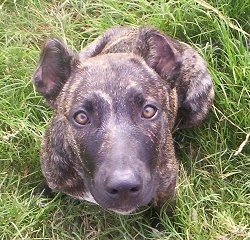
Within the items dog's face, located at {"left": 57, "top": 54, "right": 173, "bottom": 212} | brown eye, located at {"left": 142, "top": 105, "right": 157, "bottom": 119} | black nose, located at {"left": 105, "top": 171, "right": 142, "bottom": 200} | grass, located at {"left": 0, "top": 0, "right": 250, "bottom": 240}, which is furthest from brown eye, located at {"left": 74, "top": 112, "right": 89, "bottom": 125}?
grass, located at {"left": 0, "top": 0, "right": 250, "bottom": 240}

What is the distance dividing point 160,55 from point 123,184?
1.08 m

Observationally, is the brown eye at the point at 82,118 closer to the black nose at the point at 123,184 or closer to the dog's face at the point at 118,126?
the dog's face at the point at 118,126

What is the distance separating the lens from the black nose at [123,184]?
4.04 meters

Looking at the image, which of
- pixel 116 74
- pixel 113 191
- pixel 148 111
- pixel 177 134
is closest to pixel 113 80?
pixel 116 74

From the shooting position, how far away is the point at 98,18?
20.2ft

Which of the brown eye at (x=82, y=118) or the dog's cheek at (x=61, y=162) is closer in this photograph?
the brown eye at (x=82, y=118)

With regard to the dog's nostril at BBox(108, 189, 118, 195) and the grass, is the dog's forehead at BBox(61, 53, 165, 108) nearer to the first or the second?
the dog's nostril at BBox(108, 189, 118, 195)

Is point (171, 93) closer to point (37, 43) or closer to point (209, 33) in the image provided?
point (209, 33)

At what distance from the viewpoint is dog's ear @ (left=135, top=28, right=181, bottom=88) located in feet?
15.5

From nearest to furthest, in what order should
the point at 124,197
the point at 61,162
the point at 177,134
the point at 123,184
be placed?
the point at 123,184, the point at 124,197, the point at 61,162, the point at 177,134

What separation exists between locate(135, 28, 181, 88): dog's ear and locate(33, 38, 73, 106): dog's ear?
0.50 m

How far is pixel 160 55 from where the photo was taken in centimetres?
476

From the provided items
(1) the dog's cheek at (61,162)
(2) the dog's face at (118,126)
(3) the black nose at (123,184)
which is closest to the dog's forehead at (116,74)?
(2) the dog's face at (118,126)

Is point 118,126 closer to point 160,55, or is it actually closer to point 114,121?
point 114,121
